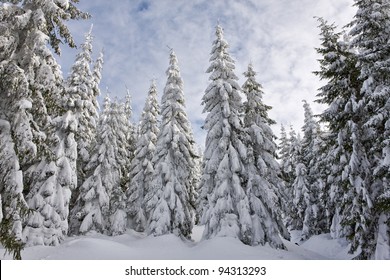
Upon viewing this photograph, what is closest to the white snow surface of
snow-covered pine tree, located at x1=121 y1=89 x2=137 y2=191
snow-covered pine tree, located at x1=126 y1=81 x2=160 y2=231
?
snow-covered pine tree, located at x1=126 y1=81 x2=160 y2=231

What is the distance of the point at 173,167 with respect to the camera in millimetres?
28953

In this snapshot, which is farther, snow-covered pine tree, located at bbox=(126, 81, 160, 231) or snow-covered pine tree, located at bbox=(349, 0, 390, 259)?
snow-covered pine tree, located at bbox=(126, 81, 160, 231)

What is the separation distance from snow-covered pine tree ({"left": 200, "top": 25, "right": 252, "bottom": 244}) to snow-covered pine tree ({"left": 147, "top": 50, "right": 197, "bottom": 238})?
378cm

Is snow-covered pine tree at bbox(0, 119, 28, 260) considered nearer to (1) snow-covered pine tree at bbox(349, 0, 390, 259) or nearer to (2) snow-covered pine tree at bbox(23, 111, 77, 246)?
(2) snow-covered pine tree at bbox(23, 111, 77, 246)

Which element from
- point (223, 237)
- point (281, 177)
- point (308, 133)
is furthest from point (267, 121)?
point (308, 133)

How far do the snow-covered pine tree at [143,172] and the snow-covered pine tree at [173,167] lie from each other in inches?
157

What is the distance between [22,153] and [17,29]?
4820 millimetres

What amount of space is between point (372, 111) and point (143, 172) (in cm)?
2396

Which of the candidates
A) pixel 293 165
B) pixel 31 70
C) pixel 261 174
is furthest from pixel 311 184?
pixel 31 70

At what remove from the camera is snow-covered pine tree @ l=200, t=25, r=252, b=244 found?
70.4 ft

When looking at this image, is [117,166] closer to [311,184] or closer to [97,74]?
[97,74]
